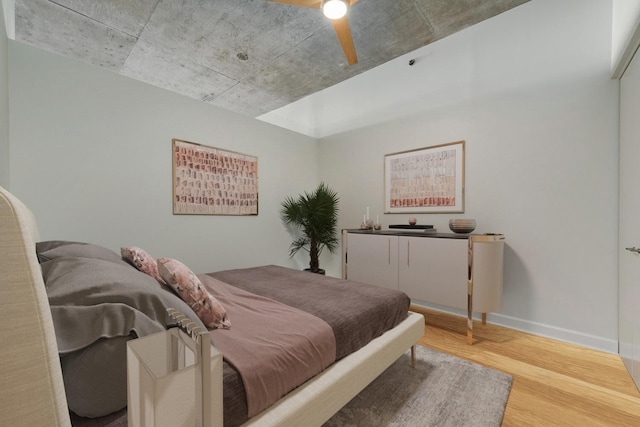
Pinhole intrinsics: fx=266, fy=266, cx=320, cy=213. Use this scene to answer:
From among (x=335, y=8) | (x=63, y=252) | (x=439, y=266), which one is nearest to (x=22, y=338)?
(x=63, y=252)

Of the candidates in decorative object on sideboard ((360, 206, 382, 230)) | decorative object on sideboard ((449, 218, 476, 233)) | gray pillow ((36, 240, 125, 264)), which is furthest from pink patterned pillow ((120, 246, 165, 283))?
decorative object on sideboard ((449, 218, 476, 233))

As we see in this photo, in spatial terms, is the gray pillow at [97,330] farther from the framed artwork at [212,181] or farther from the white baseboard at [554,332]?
the white baseboard at [554,332]

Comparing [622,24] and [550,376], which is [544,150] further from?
[550,376]

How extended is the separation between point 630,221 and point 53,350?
3131 mm

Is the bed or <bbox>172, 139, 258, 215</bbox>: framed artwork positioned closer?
the bed

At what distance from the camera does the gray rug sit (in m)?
1.52

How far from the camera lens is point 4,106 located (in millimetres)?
1866

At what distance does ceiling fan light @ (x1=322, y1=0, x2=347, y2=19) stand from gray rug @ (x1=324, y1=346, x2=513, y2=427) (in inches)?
99.9

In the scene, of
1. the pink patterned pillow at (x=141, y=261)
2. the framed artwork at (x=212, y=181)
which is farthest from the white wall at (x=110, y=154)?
the pink patterned pillow at (x=141, y=261)

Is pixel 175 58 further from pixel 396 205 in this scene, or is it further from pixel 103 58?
pixel 396 205

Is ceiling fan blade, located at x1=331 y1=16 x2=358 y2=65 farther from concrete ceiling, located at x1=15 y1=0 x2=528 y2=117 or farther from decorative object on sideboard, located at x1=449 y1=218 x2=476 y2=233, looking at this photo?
decorative object on sideboard, located at x1=449 y1=218 x2=476 y2=233

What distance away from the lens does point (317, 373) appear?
1.29 m

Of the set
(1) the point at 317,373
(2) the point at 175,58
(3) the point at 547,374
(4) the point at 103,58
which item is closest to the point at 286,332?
(1) the point at 317,373

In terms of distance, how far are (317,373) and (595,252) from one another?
2711 millimetres
